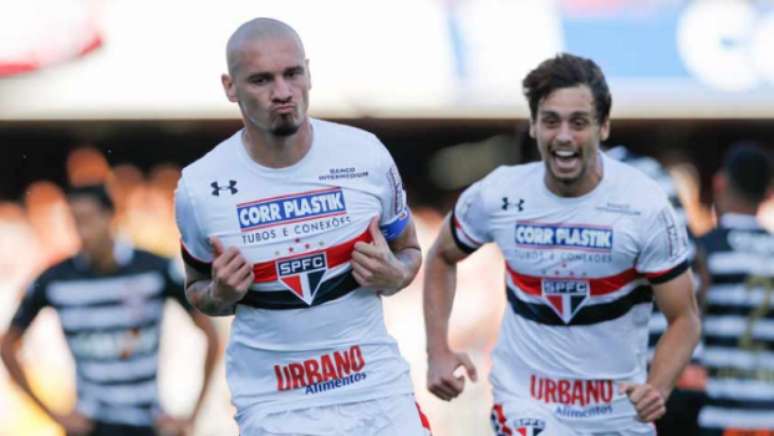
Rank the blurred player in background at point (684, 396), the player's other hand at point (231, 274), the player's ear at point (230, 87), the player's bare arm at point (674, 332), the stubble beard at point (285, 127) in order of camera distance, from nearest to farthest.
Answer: the player's other hand at point (231, 274) → the stubble beard at point (285, 127) → the player's ear at point (230, 87) → the player's bare arm at point (674, 332) → the blurred player in background at point (684, 396)

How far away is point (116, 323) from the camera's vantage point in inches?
401

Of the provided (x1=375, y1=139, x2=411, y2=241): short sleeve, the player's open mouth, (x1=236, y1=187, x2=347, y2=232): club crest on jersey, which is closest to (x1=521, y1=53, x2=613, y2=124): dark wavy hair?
the player's open mouth

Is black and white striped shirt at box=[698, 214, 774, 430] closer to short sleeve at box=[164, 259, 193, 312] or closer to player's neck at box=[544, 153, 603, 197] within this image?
player's neck at box=[544, 153, 603, 197]

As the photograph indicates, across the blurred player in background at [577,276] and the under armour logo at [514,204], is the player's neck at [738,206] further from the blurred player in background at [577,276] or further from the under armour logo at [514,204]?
the under armour logo at [514,204]

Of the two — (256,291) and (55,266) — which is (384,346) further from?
(55,266)

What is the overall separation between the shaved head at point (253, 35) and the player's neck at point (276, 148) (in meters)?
0.24

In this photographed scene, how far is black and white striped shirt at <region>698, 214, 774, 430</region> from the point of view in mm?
10008

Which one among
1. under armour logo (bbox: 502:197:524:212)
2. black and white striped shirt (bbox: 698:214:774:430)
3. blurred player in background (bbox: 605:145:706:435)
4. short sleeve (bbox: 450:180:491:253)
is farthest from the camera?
black and white striped shirt (bbox: 698:214:774:430)

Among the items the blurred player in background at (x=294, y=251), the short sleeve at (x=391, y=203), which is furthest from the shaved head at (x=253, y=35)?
the short sleeve at (x=391, y=203)

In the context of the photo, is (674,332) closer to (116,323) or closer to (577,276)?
(577,276)

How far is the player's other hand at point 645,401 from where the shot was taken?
7.21 metres

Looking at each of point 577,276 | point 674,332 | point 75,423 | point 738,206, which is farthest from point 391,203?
point 738,206

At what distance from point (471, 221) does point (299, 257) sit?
139 cm

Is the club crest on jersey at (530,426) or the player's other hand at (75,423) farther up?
the club crest on jersey at (530,426)
